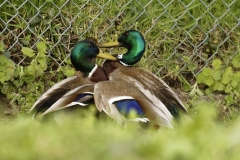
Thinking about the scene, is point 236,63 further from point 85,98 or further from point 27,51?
point 85,98

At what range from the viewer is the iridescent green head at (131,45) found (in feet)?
15.1

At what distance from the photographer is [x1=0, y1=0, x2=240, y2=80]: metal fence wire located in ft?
16.5

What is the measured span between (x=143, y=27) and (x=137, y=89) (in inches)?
52.9

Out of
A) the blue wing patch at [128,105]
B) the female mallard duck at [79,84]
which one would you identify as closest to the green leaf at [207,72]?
the female mallard duck at [79,84]

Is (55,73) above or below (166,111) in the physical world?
below

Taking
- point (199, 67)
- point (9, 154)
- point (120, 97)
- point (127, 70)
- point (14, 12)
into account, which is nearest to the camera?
point (9, 154)

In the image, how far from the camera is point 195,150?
4.65ft

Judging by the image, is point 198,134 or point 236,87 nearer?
point 198,134

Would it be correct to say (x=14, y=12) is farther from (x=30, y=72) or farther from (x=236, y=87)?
(x=236, y=87)

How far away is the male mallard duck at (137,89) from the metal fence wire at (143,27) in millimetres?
498

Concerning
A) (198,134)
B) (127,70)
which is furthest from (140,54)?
(198,134)

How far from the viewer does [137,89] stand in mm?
3953

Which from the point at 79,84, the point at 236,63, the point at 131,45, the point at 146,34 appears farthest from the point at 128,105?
the point at 236,63

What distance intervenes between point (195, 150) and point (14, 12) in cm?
374
